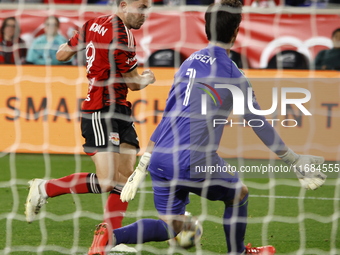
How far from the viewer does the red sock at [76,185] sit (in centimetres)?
484

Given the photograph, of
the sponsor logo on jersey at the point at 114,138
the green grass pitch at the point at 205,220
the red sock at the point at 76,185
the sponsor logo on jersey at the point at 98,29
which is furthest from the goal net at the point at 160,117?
the sponsor logo on jersey at the point at 98,29

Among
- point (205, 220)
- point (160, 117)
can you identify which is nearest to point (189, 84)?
point (205, 220)

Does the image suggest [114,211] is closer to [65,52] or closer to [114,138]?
[114,138]

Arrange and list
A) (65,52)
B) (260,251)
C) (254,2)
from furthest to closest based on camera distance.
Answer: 1. (254,2)
2. (65,52)
3. (260,251)

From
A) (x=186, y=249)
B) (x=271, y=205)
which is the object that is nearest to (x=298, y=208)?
(x=271, y=205)

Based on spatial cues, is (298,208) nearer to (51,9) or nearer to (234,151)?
(234,151)

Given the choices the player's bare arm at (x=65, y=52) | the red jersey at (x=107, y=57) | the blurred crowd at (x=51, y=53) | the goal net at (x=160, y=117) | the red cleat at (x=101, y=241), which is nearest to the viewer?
the red cleat at (x=101, y=241)

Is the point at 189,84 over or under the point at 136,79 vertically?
over

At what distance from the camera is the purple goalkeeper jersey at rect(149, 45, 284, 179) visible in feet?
12.9

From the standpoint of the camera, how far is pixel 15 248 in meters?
4.73

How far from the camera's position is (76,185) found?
4.88 metres

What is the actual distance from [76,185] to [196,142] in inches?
51.8

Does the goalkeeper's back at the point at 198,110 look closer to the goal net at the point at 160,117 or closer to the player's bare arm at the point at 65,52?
the goal net at the point at 160,117

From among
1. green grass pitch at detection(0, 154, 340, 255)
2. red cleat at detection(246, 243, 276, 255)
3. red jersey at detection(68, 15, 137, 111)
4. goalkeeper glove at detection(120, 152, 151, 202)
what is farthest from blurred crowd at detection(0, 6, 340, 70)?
goalkeeper glove at detection(120, 152, 151, 202)
